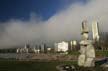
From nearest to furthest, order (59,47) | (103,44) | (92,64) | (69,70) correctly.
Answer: (69,70), (92,64), (103,44), (59,47)

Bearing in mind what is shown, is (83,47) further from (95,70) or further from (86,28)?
(95,70)

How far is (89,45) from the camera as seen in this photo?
80.4 feet

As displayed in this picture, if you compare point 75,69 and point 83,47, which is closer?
point 75,69

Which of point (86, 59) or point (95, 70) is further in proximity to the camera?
point (86, 59)

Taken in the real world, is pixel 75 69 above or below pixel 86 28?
below

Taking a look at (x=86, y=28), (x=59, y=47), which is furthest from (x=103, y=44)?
(x=59, y=47)

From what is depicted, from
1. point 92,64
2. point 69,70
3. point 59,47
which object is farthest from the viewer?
point 59,47

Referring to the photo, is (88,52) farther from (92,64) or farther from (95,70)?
(95,70)

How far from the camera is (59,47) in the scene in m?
194

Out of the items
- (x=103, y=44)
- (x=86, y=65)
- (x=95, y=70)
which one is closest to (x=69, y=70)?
(x=95, y=70)

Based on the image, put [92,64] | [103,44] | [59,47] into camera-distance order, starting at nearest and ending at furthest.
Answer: [92,64], [103,44], [59,47]

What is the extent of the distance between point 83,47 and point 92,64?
1931 mm

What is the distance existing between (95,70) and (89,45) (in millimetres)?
4075

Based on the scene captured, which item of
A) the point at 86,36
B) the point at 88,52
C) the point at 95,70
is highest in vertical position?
the point at 86,36
